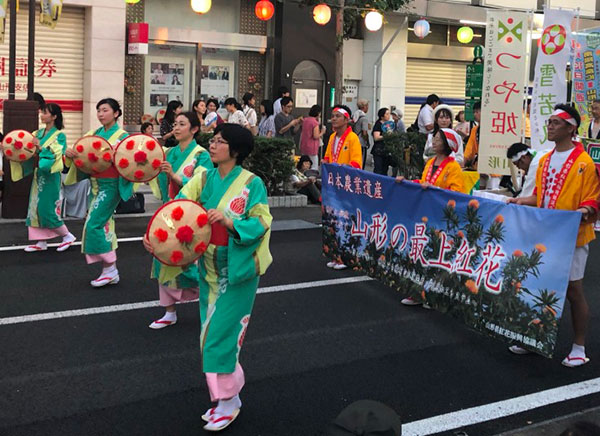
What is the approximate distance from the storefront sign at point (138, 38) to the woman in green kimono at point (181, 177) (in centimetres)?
1045

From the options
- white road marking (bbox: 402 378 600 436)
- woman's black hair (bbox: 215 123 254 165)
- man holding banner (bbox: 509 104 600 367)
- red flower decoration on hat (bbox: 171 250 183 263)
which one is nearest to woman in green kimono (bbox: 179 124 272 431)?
woman's black hair (bbox: 215 123 254 165)

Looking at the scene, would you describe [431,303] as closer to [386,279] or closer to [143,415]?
[386,279]

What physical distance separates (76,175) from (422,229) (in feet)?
11.0

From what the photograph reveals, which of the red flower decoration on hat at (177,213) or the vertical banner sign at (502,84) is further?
the vertical banner sign at (502,84)

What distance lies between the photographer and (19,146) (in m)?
8.52

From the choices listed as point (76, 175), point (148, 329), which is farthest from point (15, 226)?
point (148, 329)

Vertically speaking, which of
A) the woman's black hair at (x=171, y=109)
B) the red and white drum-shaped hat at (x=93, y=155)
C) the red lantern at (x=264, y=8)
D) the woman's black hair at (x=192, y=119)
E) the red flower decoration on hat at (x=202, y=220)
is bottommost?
the red flower decoration on hat at (x=202, y=220)

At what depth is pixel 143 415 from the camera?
15.4 feet

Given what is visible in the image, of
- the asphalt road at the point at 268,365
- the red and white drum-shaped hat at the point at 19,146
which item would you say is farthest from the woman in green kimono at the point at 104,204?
the red and white drum-shaped hat at the point at 19,146

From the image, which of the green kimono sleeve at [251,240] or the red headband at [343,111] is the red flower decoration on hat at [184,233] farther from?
the red headband at [343,111]

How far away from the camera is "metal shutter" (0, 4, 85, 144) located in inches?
628

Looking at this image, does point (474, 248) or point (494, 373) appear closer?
point (494, 373)

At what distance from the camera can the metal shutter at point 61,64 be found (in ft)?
52.3

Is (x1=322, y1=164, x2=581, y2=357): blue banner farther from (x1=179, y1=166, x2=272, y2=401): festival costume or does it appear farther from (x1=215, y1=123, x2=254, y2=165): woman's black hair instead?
(x1=215, y1=123, x2=254, y2=165): woman's black hair
